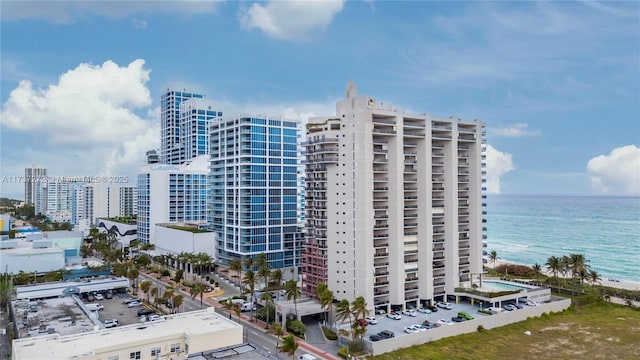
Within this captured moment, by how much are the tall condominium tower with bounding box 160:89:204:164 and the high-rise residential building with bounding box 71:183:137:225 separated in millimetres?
30756

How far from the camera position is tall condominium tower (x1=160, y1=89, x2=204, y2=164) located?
17012cm

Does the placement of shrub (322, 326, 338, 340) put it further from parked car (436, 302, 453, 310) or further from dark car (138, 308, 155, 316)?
dark car (138, 308, 155, 316)

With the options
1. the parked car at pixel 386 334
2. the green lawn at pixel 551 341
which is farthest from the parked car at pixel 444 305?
the parked car at pixel 386 334

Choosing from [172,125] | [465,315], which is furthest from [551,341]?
[172,125]

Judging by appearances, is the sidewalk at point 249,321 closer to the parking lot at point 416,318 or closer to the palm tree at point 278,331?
the palm tree at point 278,331

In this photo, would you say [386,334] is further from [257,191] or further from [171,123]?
[171,123]

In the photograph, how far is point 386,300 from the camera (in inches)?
2717

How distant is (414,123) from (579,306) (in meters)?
43.5

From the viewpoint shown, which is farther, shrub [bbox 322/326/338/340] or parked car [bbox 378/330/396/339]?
shrub [bbox 322/326/338/340]

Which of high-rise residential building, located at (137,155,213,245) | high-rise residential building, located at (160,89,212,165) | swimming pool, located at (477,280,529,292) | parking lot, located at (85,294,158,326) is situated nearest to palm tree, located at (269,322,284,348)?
parking lot, located at (85,294,158,326)

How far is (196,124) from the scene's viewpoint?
158 metres

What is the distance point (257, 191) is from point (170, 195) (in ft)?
141

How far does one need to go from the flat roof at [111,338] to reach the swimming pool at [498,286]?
48.1 meters

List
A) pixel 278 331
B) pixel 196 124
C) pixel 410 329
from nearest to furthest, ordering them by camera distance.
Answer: pixel 278 331, pixel 410 329, pixel 196 124
